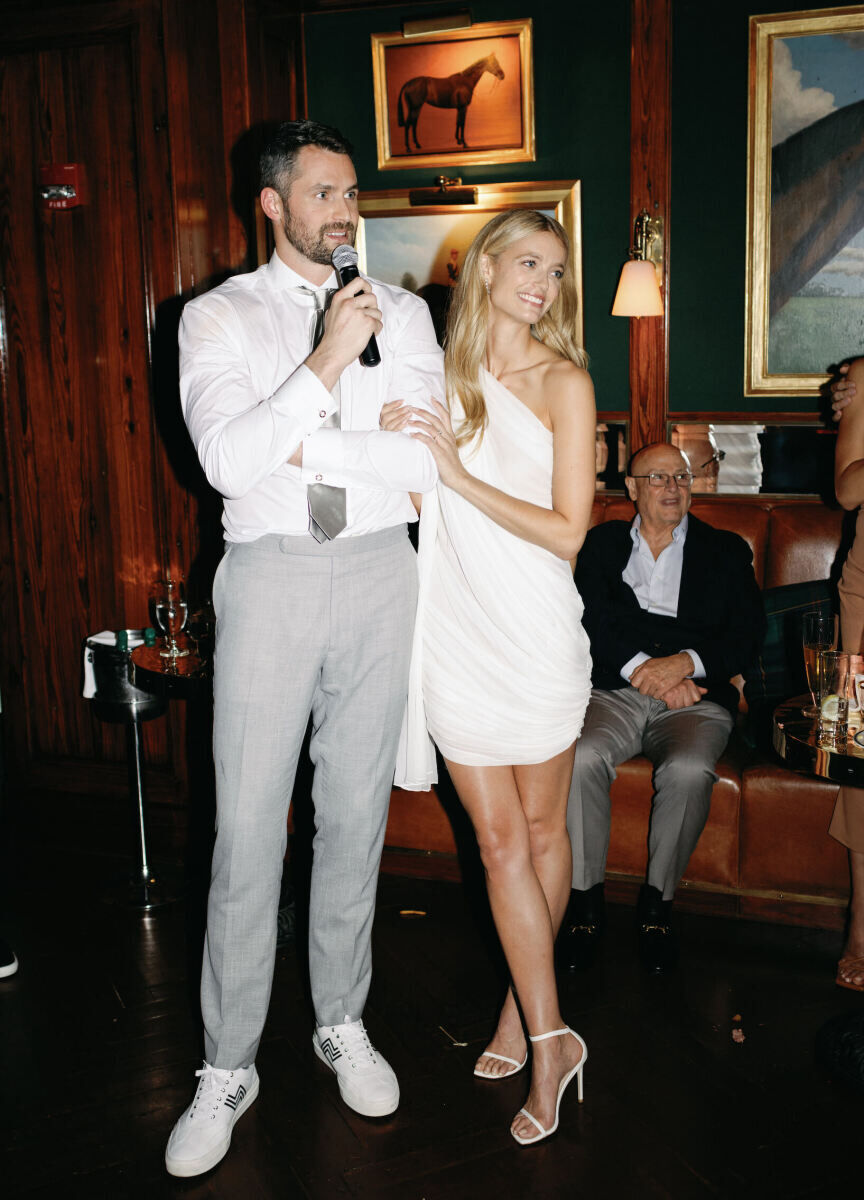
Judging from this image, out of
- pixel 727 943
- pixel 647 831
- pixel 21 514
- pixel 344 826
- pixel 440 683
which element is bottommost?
pixel 727 943

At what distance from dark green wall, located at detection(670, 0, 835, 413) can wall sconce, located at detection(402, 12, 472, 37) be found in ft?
2.66

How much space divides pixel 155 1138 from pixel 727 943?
1.70 m

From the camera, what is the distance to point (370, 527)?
7.30ft

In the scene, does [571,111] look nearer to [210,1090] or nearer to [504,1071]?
[504,1071]

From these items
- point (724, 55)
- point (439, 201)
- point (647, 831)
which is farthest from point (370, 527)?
point (724, 55)

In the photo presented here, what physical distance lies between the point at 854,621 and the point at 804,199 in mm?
1909

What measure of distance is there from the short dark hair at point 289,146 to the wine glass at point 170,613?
154 cm

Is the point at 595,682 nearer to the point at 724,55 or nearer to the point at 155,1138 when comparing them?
the point at 155,1138

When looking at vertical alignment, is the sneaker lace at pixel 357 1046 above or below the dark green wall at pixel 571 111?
below

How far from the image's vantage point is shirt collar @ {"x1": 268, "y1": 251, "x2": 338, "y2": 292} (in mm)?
2205

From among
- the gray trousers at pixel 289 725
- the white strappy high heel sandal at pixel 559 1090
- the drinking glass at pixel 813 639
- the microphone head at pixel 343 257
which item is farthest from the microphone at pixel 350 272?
the white strappy high heel sandal at pixel 559 1090

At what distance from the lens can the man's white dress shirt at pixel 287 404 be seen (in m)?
1.97

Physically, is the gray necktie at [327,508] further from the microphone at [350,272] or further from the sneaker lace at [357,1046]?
the sneaker lace at [357,1046]

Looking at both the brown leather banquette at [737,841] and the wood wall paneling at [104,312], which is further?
the wood wall paneling at [104,312]
